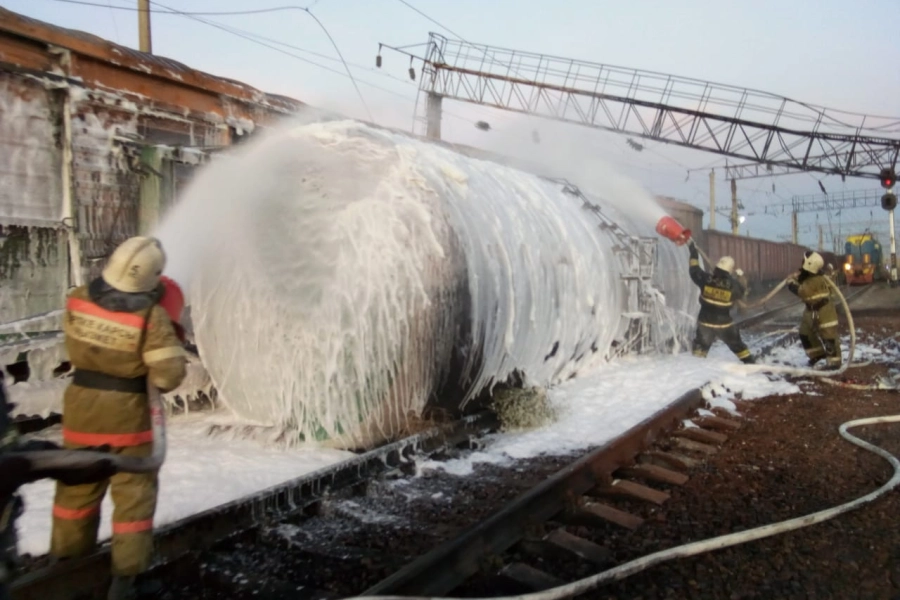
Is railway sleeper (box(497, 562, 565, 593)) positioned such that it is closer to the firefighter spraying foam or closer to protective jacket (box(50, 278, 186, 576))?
protective jacket (box(50, 278, 186, 576))

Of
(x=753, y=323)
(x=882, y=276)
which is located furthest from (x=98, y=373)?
(x=882, y=276)

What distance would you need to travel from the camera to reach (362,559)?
3.33 meters

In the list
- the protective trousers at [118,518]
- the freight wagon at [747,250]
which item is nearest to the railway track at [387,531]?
the protective trousers at [118,518]

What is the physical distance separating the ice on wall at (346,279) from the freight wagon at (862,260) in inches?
1419

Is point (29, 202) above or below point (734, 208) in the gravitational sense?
below

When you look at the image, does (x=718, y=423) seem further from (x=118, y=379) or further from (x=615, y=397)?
(x=118, y=379)

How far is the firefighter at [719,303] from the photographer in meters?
9.45

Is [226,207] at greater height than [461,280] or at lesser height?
greater

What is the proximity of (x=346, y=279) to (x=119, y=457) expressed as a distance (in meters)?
2.34

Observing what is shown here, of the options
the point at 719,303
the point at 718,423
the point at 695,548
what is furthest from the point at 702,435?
the point at 719,303

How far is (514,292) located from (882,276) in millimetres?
40993

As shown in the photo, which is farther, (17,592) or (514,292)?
(514,292)

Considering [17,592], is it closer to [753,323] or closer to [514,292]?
[514,292]

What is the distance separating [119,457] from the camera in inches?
108
